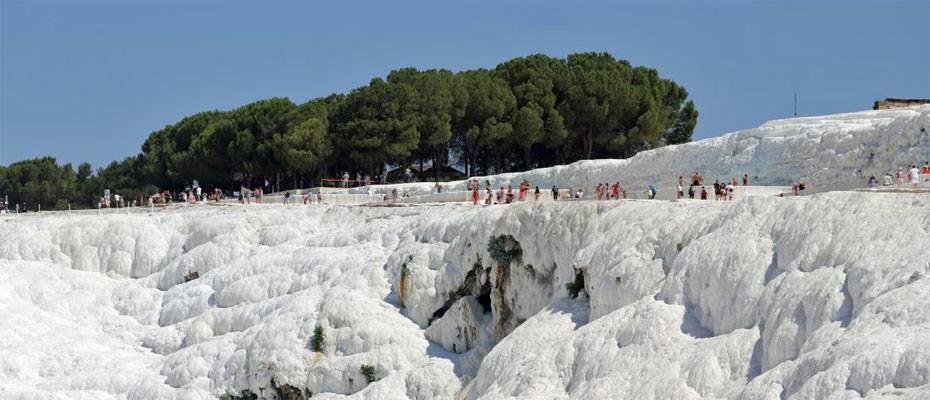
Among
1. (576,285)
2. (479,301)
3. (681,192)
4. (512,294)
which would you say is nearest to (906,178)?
(681,192)

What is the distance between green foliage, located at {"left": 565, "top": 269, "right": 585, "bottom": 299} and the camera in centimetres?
3116

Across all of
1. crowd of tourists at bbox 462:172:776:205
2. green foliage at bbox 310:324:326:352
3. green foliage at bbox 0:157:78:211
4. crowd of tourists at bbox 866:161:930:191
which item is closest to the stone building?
crowd of tourists at bbox 462:172:776:205

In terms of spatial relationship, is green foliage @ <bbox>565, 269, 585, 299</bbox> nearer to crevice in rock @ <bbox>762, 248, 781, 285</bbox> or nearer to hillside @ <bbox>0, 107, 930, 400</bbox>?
hillside @ <bbox>0, 107, 930, 400</bbox>

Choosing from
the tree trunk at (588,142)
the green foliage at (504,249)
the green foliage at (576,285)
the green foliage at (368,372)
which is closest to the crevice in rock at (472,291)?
the green foliage at (504,249)

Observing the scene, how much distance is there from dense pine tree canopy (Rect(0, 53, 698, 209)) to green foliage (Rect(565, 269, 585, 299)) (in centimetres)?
3738

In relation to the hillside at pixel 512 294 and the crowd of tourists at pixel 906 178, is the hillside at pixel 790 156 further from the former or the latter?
the crowd of tourists at pixel 906 178

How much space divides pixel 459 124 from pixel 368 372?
40449 mm

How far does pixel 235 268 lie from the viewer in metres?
42.7

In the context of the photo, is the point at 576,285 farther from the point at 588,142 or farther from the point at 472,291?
the point at 588,142

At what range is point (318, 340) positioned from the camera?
3472 cm

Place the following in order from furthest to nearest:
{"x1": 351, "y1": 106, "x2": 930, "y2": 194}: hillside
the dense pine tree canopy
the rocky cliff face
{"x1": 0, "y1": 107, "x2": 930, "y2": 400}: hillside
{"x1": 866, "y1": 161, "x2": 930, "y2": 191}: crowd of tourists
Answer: the dense pine tree canopy
{"x1": 351, "y1": 106, "x2": 930, "y2": 194}: hillside
{"x1": 866, "y1": 161, "x2": 930, "y2": 191}: crowd of tourists
{"x1": 0, "y1": 107, "x2": 930, "y2": 400}: hillside
the rocky cliff face

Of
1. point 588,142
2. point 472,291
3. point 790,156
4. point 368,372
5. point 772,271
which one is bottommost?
point 368,372

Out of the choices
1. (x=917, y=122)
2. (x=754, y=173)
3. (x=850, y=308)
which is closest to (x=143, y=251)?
(x=754, y=173)

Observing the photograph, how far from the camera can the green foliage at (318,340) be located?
113 ft
